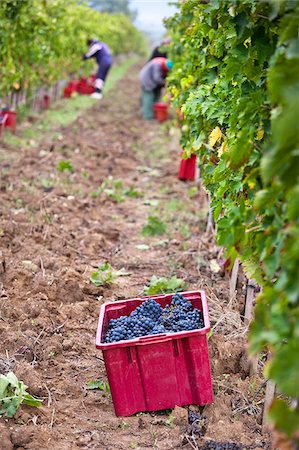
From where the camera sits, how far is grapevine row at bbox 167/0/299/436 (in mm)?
1872

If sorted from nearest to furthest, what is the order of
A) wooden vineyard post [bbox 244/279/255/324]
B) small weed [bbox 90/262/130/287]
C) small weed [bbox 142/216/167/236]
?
wooden vineyard post [bbox 244/279/255/324]
small weed [bbox 90/262/130/287]
small weed [bbox 142/216/167/236]

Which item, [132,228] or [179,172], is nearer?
[132,228]

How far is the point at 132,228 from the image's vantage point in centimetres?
703

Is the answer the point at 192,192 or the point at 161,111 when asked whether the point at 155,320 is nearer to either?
the point at 192,192

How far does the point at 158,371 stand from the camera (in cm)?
346

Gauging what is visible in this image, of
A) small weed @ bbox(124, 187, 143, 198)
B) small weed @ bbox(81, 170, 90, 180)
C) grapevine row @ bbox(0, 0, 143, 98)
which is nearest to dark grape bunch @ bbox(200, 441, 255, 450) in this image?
small weed @ bbox(124, 187, 143, 198)

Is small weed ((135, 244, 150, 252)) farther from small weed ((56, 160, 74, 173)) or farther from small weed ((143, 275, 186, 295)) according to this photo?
small weed ((56, 160, 74, 173))

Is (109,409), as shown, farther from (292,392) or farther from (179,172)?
(179,172)

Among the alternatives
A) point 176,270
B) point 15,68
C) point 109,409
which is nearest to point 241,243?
point 109,409

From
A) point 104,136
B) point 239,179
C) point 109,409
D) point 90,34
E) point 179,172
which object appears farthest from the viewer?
point 90,34

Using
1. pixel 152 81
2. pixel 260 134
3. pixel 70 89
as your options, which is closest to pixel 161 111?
pixel 152 81

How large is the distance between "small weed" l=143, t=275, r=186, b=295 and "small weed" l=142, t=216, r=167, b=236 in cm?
164

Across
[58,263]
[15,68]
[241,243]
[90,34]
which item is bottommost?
[58,263]

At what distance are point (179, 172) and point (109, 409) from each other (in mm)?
5690
